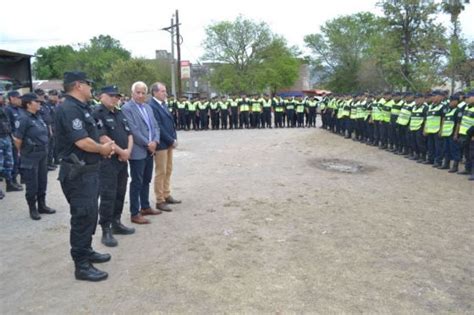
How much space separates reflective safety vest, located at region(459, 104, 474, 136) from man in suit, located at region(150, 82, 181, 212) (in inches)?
249

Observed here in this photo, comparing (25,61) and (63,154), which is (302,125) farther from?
(63,154)

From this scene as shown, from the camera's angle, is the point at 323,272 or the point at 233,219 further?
the point at 233,219

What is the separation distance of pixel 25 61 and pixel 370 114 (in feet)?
44.2

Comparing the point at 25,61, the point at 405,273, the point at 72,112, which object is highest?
the point at 25,61

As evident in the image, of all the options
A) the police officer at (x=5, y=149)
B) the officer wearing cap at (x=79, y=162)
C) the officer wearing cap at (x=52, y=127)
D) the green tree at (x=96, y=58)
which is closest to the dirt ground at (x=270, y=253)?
the officer wearing cap at (x=79, y=162)

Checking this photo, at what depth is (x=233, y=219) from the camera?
639cm

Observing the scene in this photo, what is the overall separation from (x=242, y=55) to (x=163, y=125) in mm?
46956

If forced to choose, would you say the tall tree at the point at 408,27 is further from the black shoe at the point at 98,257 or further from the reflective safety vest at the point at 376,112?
the black shoe at the point at 98,257

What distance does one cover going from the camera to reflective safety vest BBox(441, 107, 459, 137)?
10055 mm

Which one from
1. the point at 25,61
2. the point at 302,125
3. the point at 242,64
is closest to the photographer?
the point at 25,61

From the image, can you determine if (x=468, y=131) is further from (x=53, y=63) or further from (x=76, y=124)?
(x=53, y=63)

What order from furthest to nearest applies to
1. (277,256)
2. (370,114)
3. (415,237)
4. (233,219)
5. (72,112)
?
(370,114)
(233,219)
(415,237)
(277,256)
(72,112)

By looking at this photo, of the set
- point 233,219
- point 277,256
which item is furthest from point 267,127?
point 277,256

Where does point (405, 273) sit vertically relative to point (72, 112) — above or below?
below
